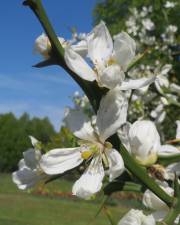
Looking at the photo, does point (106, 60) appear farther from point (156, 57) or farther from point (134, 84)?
point (156, 57)

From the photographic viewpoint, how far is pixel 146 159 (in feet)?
3.75

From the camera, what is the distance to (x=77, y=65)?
106cm

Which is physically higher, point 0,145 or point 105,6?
point 105,6

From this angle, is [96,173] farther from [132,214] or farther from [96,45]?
[96,45]

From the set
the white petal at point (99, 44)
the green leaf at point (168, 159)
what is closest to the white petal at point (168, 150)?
the green leaf at point (168, 159)

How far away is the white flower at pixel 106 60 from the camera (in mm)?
1061

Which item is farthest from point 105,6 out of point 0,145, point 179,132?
point 179,132

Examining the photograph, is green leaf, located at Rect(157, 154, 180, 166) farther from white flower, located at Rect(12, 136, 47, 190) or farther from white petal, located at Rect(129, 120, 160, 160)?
white flower, located at Rect(12, 136, 47, 190)

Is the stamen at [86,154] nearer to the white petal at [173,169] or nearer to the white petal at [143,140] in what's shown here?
the white petal at [143,140]

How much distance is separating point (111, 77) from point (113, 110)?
64 mm

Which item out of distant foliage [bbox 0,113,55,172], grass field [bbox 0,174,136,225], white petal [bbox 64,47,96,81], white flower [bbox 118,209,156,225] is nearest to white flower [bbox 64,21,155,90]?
white petal [bbox 64,47,96,81]

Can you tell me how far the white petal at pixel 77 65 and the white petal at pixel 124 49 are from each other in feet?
0.25

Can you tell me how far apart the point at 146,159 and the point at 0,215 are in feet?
37.2

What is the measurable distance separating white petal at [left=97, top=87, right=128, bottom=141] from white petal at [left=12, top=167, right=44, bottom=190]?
0.76 feet
